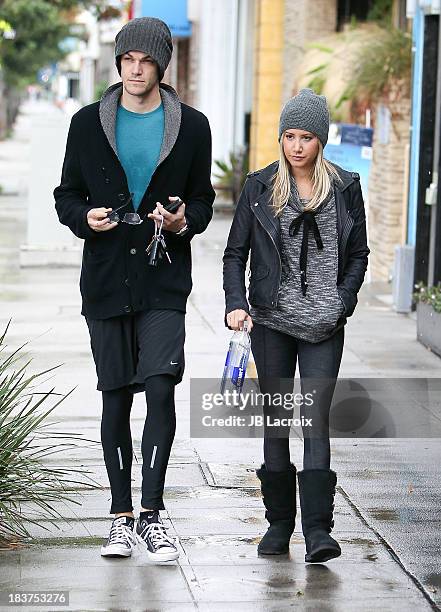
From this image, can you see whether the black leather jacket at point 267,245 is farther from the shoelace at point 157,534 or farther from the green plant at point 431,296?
the green plant at point 431,296

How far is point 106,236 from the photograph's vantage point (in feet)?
18.4

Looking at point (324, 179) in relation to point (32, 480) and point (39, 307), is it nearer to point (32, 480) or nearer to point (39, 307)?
point (32, 480)

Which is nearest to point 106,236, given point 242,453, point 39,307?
point 242,453

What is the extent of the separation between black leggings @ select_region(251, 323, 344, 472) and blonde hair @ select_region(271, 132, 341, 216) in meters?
0.49

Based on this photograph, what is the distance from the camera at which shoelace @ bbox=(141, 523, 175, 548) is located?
5.49 meters

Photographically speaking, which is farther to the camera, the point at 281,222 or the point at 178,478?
the point at 178,478

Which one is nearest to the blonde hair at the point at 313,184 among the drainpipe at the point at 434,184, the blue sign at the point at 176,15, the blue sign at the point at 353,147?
the drainpipe at the point at 434,184

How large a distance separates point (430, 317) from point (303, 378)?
17.9ft

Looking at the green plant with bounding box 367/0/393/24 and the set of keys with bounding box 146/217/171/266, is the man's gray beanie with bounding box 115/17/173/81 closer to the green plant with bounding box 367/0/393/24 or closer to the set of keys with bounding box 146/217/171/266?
the set of keys with bounding box 146/217/171/266

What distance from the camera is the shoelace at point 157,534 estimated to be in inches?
216

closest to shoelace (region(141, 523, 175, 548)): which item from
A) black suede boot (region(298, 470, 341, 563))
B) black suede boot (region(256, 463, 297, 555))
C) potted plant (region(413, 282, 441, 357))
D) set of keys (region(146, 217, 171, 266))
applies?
black suede boot (region(256, 463, 297, 555))

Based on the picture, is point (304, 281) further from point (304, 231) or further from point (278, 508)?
point (278, 508)

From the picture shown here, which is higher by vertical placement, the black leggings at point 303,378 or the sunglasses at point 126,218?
the sunglasses at point 126,218

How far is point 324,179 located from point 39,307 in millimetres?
7557
